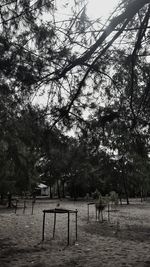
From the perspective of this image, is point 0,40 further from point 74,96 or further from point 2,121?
point 2,121

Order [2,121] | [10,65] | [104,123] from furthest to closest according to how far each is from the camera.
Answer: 1. [2,121]
2. [104,123]
3. [10,65]

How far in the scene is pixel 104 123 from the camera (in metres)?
6.91

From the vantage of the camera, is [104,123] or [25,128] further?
[25,128]

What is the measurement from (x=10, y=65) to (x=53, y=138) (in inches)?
83.5

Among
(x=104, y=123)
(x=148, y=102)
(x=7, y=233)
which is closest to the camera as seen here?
(x=148, y=102)

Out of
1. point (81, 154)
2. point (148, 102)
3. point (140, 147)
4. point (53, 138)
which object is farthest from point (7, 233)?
point (148, 102)

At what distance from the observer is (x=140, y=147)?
7.61 metres

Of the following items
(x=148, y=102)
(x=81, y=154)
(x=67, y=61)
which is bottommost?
(x=81, y=154)

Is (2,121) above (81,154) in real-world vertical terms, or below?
above

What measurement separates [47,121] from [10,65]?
5.54ft

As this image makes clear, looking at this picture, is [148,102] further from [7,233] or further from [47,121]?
[7,233]

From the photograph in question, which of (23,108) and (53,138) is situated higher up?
(23,108)

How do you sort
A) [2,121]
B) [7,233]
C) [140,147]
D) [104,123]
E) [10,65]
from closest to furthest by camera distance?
[10,65], [104,123], [140,147], [2,121], [7,233]

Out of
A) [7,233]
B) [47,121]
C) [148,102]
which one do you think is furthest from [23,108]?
[7,233]
